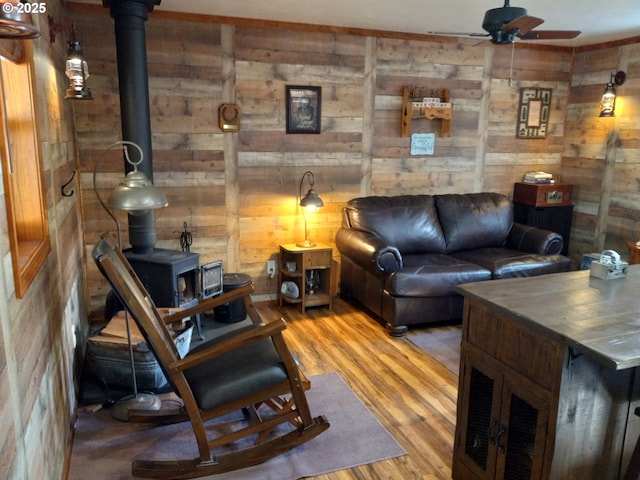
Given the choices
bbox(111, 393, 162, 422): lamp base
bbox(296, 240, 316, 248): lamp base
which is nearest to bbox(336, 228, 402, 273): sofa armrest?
bbox(296, 240, 316, 248): lamp base

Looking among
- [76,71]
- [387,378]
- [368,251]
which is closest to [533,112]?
[368,251]

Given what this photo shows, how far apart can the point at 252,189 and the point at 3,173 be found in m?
2.95

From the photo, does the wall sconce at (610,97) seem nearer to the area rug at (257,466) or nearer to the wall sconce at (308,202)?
the wall sconce at (308,202)

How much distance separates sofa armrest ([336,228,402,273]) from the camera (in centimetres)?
382

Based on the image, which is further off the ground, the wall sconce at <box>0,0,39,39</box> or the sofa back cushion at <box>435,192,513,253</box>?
the wall sconce at <box>0,0,39,39</box>

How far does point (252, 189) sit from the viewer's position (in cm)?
438

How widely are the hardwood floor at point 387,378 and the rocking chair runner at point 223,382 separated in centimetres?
33

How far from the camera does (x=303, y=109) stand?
4.39m

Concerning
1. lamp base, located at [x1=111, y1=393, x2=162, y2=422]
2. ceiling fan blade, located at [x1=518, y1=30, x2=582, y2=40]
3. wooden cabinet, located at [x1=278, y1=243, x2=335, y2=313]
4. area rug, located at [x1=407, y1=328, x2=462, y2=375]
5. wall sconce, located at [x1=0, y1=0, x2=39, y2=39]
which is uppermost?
ceiling fan blade, located at [x1=518, y1=30, x2=582, y2=40]

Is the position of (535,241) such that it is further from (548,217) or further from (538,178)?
(538,178)

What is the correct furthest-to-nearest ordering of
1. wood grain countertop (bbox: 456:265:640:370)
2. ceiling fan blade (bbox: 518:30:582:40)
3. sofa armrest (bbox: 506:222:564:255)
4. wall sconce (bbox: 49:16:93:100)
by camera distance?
sofa armrest (bbox: 506:222:564:255)
ceiling fan blade (bbox: 518:30:582:40)
wall sconce (bbox: 49:16:93:100)
wood grain countertop (bbox: 456:265:640:370)

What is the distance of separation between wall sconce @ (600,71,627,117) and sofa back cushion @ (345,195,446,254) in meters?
1.97

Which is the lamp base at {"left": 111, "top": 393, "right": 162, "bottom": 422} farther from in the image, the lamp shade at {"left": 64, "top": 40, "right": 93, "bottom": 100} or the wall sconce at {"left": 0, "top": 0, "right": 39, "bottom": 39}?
the wall sconce at {"left": 0, "top": 0, "right": 39, "bottom": 39}

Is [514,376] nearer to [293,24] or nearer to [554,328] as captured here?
[554,328]
